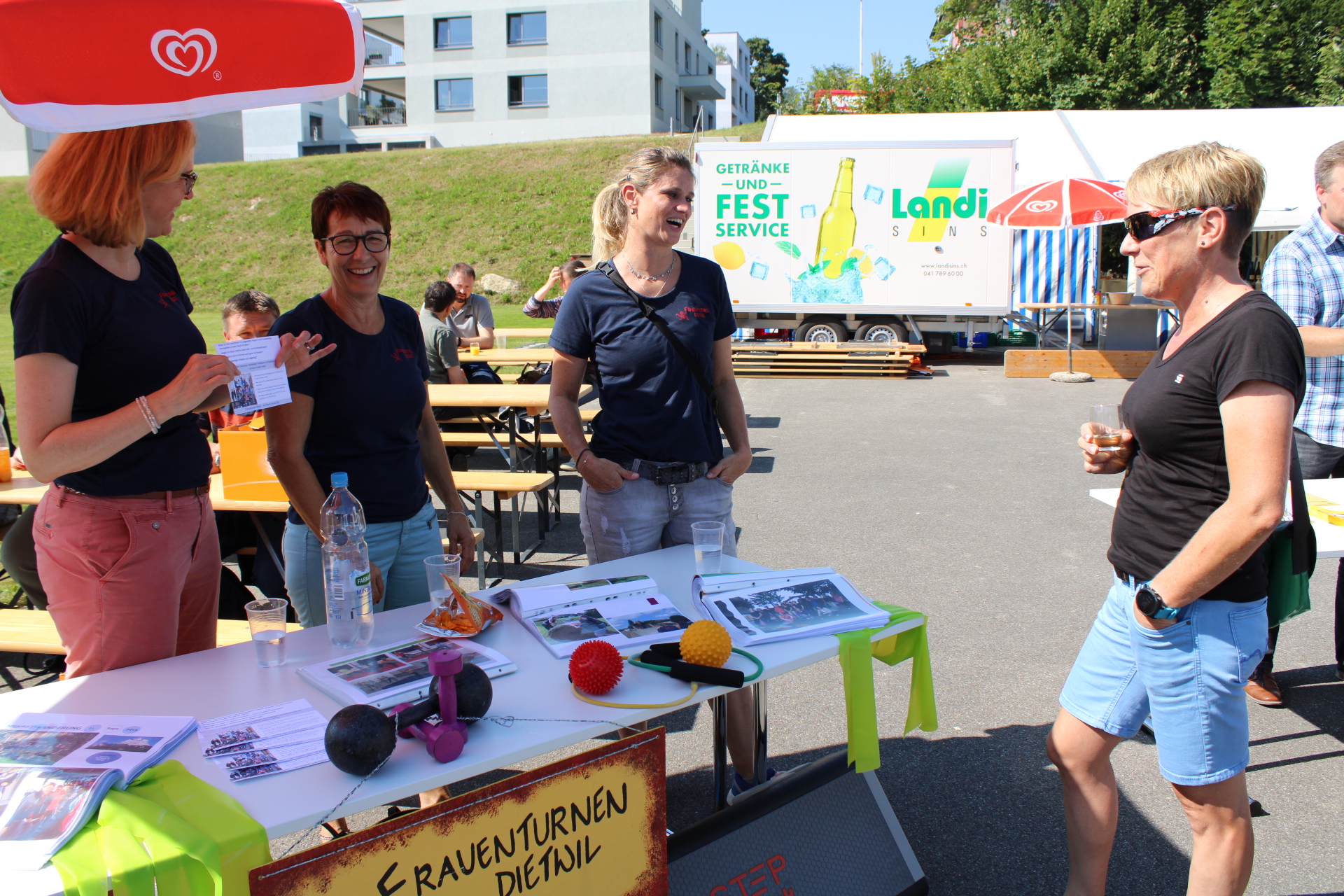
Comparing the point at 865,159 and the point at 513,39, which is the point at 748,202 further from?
the point at 513,39

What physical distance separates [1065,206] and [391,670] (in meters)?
11.7

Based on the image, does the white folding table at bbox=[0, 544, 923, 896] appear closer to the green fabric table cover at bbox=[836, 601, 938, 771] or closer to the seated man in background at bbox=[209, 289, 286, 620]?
the green fabric table cover at bbox=[836, 601, 938, 771]

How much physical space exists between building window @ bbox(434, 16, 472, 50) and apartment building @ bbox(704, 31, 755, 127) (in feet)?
72.5

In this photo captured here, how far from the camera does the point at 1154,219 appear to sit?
187cm

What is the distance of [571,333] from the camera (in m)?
2.83

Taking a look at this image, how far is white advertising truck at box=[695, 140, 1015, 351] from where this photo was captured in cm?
1307

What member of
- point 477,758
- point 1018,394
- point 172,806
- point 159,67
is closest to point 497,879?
point 477,758

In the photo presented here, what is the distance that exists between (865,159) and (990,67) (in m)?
15.3

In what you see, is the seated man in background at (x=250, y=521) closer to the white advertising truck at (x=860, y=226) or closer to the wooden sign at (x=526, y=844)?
the wooden sign at (x=526, y=844)

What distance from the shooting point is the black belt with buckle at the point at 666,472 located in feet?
9.04

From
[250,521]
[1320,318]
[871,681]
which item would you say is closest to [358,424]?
[871,681]

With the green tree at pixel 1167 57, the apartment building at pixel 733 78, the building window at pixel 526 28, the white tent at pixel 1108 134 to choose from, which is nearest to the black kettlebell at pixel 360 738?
the white tent at pixel 1108 134

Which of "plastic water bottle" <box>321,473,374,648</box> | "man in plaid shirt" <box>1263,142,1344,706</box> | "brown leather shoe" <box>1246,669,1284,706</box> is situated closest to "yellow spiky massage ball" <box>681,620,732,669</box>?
"plastic water bottle" <box>321,473,374,648</box>

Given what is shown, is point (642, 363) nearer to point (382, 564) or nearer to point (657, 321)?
point (657, 321)
